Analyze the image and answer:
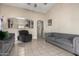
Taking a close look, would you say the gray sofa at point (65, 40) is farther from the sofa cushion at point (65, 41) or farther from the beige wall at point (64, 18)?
the beige wall at point (64, 18)

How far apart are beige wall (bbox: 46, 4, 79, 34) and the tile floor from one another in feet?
1.68

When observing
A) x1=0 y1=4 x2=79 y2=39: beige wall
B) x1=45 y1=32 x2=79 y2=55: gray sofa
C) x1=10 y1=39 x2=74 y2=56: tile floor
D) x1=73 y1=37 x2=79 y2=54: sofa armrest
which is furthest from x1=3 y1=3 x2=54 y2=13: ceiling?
x1=73 y1=37 x2=79 y2=54: sofa armrest

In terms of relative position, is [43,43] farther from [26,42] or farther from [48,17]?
[48,17]

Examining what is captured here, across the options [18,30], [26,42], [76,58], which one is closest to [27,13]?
[18,30]

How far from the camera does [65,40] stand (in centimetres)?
383

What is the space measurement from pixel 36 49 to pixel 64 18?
131 centimetres

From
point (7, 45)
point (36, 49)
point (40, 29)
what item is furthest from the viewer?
point (40, 29)

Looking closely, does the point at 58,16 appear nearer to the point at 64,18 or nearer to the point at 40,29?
the point at 64,18

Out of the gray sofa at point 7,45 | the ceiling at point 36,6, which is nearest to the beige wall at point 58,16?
the ceiling at point 36,6

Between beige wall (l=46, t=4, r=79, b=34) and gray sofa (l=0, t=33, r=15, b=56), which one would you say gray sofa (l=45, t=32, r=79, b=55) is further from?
gray sofa (l=0, t=33, r=15, b=56)

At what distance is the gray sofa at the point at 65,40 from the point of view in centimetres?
370

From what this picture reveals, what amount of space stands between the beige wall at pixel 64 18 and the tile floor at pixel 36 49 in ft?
1.68

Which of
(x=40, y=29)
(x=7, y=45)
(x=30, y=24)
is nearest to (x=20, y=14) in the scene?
(x=30, y=24)

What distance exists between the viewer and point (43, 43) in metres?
3.94
